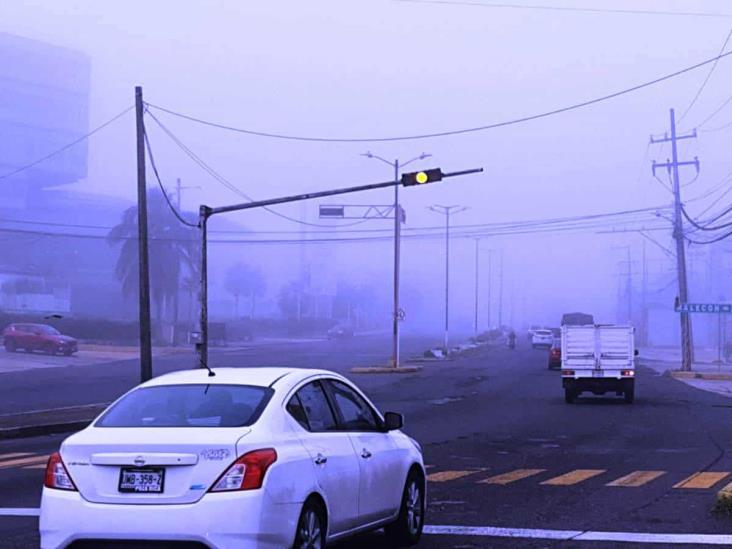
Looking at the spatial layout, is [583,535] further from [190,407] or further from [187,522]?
[187,522]

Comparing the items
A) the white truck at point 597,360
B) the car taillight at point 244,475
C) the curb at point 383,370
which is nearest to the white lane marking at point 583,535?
the car taillight at point 244,475

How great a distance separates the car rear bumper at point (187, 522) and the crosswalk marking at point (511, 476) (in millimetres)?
8035

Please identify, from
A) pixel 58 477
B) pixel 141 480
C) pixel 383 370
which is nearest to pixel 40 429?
pixel 58 477

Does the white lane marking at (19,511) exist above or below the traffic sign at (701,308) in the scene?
below

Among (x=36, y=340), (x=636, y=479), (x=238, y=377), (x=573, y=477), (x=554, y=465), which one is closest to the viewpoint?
(x=238, y=377)

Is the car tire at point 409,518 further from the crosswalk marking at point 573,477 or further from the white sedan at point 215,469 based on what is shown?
the crosswalk marking at point 573,477

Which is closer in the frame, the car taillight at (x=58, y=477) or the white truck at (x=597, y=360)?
the car taillight at (x=58, y=477)

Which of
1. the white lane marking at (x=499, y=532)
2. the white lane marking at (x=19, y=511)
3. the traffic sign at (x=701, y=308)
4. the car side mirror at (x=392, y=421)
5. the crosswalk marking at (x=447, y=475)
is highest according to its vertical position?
the traffic sign at (x=701, y=308)

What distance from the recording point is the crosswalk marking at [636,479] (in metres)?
15.1

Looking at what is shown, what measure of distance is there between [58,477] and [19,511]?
16.6ft

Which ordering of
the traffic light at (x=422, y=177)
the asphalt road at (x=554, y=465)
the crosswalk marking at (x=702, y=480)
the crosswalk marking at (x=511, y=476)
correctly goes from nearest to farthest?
the asphalt road at (x=554, y=465), the crosswalk marking at (x=702, y=480), the crosswalk marking at (x=511, y=476), the traffic light at (x=422, y=177)

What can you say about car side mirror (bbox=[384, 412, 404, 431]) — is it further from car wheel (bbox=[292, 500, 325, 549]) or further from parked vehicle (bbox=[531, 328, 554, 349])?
parked vehicle (bbox=[531, 328, 554, 349])

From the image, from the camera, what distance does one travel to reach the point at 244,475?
742 cm

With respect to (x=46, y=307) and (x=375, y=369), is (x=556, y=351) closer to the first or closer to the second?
(x=375, y=369)
